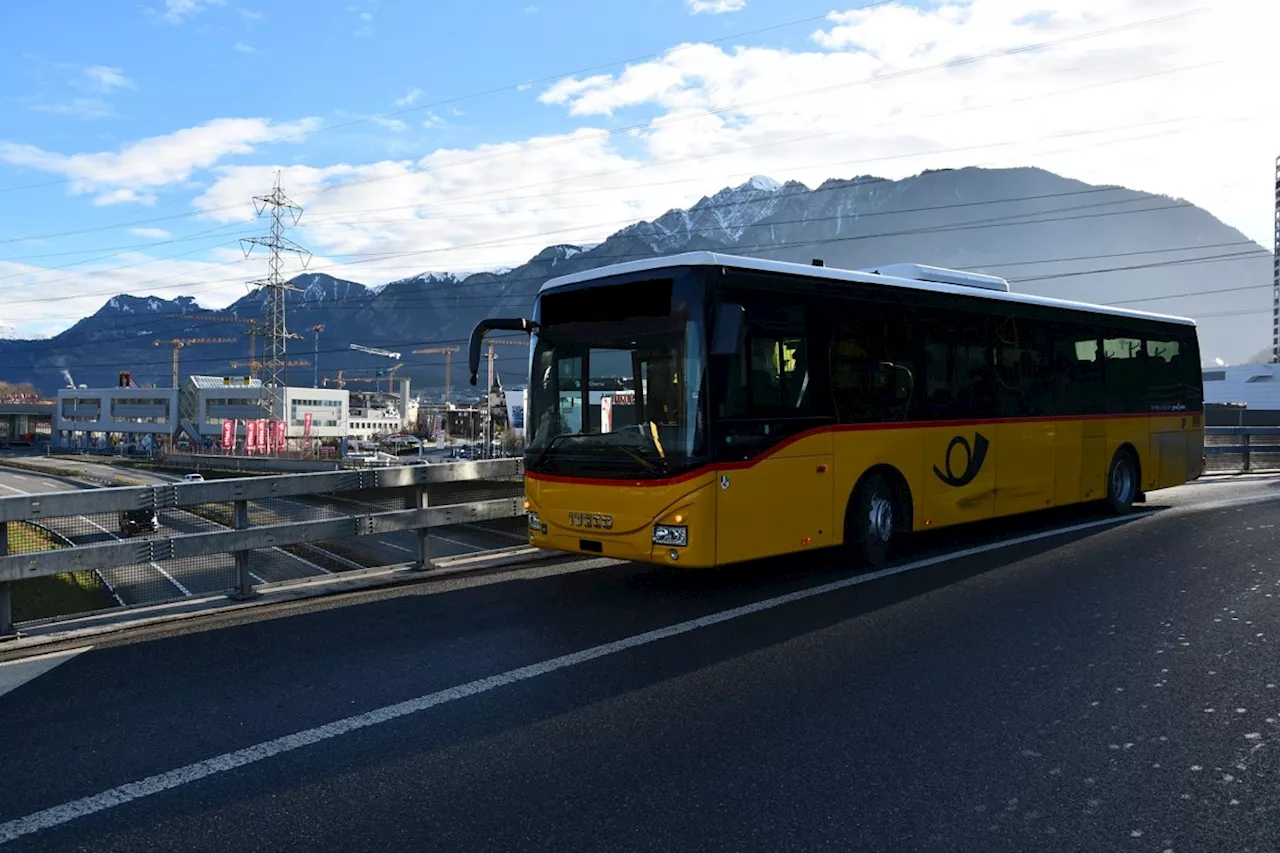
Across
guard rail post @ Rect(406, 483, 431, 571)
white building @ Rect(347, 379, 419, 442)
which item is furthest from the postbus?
white building @ Rect(347, 379, 419, 442)

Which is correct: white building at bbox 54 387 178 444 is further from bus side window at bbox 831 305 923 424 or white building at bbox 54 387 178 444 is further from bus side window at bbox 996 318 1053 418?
bus side window at bbox 831 305 923 424

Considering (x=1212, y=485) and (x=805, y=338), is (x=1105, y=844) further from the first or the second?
(x=1212, y=485)

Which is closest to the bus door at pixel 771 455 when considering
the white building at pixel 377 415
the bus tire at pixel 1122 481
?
the bus tire at pixel 1122 481

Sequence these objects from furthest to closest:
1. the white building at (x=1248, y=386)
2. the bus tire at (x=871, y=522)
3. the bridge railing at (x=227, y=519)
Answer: the white building at (x=1248, y=386) → the bus tire at (x=871, y=522) → the bridge railing at (x=227, y=519)

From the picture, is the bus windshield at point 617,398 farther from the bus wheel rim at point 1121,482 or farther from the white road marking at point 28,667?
the bus wheel rim at point 1121,482

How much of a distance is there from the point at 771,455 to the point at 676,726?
3.85 m

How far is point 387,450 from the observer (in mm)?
129875

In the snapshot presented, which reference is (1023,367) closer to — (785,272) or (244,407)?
(785,272)

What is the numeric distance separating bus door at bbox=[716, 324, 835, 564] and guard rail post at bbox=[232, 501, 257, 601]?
162 inches

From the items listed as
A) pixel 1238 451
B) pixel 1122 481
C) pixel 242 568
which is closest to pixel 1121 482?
pixel 1122 481

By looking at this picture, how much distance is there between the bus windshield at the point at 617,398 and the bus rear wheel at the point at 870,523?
2448 millimetres

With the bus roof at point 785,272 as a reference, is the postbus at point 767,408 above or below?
below

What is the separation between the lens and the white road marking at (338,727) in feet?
12.5

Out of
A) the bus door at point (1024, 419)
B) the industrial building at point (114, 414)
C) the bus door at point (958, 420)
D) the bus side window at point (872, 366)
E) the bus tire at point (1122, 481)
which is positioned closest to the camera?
the bus side window at point (872, 366)
